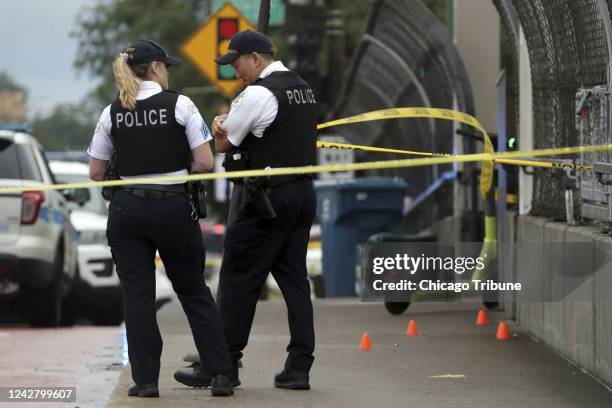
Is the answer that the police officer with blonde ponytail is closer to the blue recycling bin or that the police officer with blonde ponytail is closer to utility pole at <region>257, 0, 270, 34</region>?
utility pole at <region>257, 0, 270, 34</region>

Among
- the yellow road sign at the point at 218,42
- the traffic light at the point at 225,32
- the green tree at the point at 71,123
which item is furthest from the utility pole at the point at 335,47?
the green tree at the point at 71,123

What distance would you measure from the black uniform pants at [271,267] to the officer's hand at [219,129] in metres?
0.39

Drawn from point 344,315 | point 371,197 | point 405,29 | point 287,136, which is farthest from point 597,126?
point 371,197

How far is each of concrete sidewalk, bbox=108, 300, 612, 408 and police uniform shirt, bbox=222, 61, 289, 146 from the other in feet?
4.46

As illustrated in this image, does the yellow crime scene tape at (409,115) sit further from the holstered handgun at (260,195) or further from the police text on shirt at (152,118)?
the police text on shirt at (152,118)

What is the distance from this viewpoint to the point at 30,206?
1404 cm

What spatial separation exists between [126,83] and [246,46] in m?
0.68

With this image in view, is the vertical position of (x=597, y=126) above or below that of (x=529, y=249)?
above

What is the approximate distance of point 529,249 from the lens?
963 cm

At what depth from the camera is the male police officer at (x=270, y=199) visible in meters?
8.23

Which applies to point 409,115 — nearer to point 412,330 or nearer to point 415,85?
point 412,330

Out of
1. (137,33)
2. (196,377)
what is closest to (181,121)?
(196,377)

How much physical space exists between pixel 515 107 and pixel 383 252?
3.85 m

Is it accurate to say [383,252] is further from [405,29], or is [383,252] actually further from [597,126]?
[405,29]
